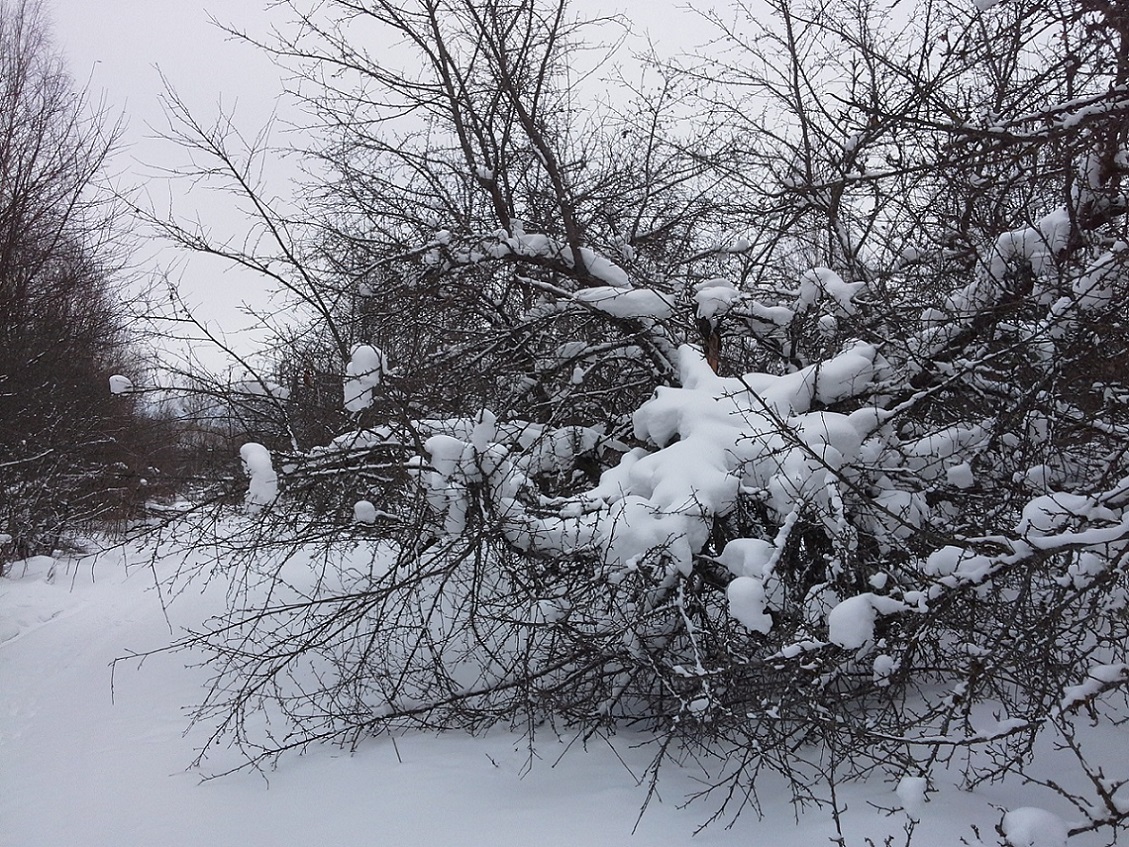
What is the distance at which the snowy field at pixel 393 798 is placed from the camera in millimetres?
4043

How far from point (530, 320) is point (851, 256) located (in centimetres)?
248

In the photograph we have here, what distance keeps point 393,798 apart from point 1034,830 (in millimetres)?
3197

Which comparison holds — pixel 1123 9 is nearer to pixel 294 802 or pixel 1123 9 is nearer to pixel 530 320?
pixel 530 320

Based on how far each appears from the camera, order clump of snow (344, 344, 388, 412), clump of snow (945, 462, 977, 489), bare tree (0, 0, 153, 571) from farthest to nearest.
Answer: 1. bare tree (0, 0, 153, 571)
2. clump of snow (344, 344, 388, 412)
3. clump of snow (945, 462, 977, 489)

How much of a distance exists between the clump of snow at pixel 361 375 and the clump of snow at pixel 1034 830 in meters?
3.61

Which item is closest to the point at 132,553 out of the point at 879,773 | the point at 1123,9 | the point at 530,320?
the point at 530,320

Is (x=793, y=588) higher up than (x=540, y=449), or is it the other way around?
(x=540, y=449)

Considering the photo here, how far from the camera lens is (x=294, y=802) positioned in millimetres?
4781

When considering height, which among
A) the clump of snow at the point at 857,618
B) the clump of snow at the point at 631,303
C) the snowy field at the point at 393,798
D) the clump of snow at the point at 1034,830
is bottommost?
the snowy field at the point at 393,798

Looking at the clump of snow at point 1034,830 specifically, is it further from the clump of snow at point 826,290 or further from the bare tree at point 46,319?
the bare tree at point 46,319

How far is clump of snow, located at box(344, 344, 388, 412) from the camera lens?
4.87 metres

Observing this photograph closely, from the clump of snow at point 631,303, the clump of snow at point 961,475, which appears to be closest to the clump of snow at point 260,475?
the clump of snow at point 631,303

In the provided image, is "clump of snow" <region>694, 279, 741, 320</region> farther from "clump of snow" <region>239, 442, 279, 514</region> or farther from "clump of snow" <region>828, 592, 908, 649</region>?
"clump of snow" <region>239, 442, 279, 514</region>

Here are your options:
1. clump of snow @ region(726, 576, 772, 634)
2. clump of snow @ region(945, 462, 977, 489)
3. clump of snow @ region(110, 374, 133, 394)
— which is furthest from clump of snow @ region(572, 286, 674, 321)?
clump of snow @ region(110, 374, 133, 394)
